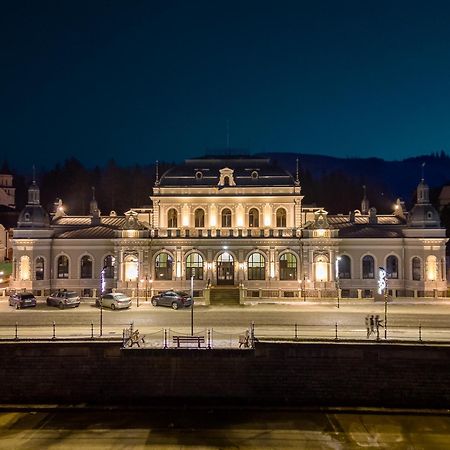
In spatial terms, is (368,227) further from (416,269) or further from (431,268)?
(431,268)

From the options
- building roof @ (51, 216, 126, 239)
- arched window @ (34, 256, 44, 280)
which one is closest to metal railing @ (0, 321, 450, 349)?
arched window @ (34, 256, 44, 280)

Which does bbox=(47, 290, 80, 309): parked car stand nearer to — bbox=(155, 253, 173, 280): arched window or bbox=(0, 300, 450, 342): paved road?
bbox=(0, 300, 450, 342): paved road

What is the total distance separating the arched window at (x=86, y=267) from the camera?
Answer: 56.8m

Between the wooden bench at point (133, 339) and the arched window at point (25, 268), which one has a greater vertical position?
the arched window at point (25, 268)

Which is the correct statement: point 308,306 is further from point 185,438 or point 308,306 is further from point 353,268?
point 185,438

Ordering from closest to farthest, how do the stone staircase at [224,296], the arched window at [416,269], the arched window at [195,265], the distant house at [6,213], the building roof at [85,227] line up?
the stone staircase at [224,296] < the arched window at [416,269] < the arched window at [195,265] < the building roof at [85,227] < the distant house at [6,213]

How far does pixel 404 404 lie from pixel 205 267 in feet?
94.3

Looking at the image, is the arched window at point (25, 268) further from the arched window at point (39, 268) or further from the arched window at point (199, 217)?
the arched window at point (199, 217)

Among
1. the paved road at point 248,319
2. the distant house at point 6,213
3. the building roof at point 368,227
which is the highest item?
the distant house at point 6,213

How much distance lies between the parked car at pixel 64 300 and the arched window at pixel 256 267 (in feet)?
58.2

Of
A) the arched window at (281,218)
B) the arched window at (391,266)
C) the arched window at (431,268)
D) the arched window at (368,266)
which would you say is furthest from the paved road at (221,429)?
the arched window at (281,218)

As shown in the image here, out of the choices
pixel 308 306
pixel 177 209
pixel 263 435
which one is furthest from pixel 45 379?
pixel 177 209

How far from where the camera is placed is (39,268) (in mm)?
56156

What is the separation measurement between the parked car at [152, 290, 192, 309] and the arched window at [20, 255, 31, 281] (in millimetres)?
15859
